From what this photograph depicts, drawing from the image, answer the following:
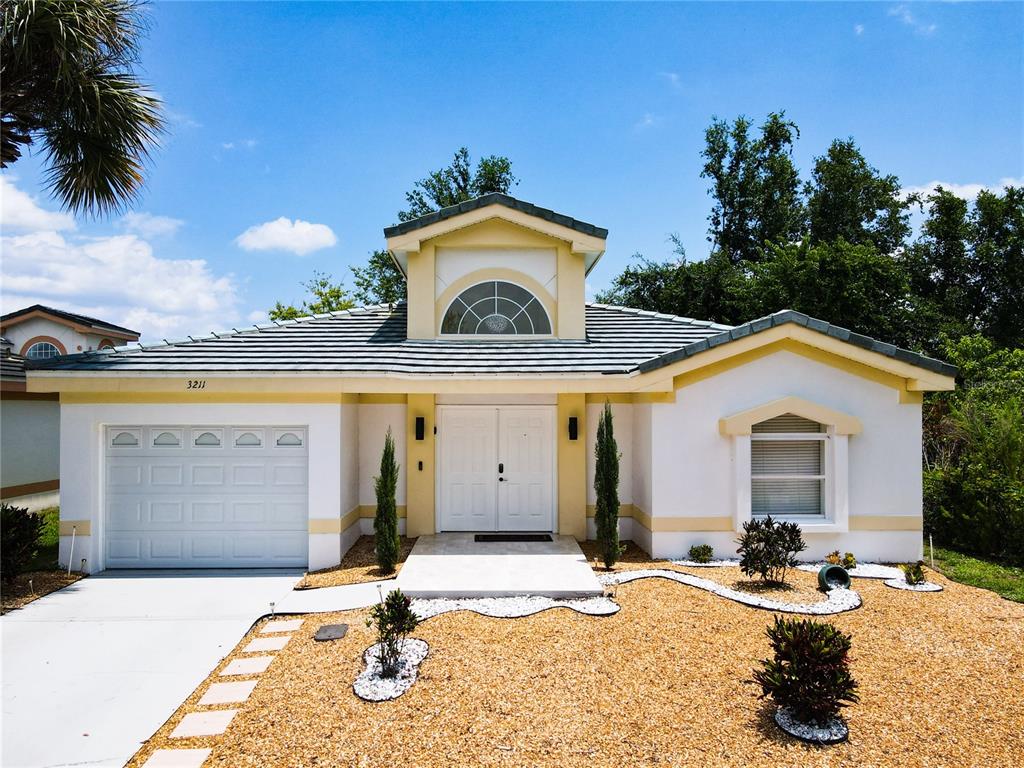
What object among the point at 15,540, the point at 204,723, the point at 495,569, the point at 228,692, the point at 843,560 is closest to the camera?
the point at 204,723

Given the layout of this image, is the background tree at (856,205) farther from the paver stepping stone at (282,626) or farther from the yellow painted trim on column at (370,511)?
the paver stepping stone at (282,626)

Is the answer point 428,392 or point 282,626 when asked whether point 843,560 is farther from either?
point 282,626

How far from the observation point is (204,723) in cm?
498

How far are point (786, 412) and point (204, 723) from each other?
31.1 ft

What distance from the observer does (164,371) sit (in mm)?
9531

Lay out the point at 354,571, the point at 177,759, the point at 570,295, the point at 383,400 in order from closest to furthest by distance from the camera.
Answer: the point at 177,759
the point at 354,571
the point at 383,400
the point at 570,295

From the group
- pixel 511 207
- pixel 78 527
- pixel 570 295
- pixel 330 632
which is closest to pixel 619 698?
pixel 330 632

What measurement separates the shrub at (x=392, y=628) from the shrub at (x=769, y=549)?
5300 millimetres

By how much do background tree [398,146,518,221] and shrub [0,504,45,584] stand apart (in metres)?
27.6

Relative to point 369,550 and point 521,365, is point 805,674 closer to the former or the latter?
point 521,365

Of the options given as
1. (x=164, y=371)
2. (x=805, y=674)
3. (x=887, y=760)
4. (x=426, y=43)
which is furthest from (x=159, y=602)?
(x=426, y=43)

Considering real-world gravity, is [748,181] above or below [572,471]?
above

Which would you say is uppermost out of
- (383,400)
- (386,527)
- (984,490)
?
(383,400)

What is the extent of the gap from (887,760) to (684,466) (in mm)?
5796
